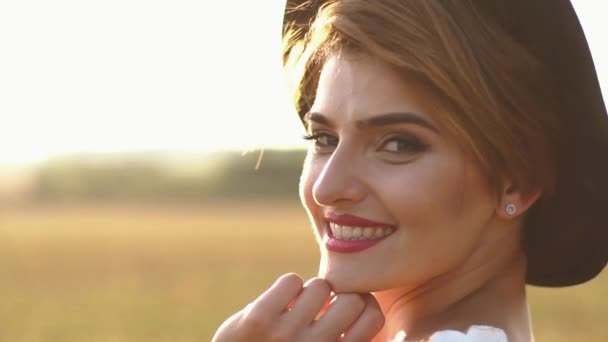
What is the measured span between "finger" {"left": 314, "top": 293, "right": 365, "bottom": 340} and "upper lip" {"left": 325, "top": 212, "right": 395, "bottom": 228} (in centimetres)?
22

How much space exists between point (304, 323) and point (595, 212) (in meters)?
0.95

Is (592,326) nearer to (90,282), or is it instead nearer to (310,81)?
(90,282)

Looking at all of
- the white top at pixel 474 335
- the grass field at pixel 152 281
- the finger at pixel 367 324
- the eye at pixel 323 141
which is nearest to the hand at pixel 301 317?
the finger at pixel 367 324

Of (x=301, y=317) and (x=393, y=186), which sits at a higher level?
(x=393, y=186)

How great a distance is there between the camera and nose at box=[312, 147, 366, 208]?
181 inches

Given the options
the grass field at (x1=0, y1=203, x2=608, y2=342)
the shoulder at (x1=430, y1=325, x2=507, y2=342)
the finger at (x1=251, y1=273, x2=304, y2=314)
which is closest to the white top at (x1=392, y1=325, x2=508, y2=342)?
the shoulder at (x1=430, y1=325, x2=507, y2=342)

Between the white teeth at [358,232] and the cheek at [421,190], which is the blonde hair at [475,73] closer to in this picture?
the cheek at [421,190]

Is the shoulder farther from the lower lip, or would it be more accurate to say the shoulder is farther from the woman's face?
the lower lip

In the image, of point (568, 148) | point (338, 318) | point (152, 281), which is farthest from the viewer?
point (152, 281)

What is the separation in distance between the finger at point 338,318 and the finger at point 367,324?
20 millimetres

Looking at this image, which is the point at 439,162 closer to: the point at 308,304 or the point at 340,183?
the point at 340,183

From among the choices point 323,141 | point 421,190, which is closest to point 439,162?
point 421,190

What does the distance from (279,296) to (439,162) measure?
0.60m

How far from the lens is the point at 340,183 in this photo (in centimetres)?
460
